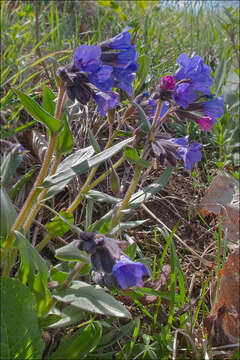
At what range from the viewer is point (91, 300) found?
1.40 metres

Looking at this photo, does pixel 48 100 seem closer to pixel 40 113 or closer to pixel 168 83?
pixel 40 113

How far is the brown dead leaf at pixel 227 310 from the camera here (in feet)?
5.13

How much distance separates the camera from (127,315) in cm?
135

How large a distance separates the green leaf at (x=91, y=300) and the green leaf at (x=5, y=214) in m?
0.31

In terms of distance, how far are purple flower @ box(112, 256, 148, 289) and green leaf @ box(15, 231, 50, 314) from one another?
0.90ft

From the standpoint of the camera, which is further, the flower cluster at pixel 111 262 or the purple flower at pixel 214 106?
the purple flower at pixel 214 106

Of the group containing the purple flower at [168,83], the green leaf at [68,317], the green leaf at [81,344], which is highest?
the purple flower at [168,83]

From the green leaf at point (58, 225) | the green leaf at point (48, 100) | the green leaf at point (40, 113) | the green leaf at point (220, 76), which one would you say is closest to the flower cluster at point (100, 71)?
the green leaf at point (40, 113)

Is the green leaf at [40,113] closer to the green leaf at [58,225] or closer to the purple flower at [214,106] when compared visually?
the green leaf at [58,225]

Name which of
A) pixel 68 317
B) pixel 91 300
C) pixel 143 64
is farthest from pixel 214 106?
pixel 68 317

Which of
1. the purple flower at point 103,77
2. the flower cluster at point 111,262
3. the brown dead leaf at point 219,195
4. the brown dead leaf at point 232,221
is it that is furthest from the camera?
the brown dead leaf at point 219,195

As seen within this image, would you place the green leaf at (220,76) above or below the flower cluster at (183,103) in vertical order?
below

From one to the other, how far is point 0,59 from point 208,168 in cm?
192

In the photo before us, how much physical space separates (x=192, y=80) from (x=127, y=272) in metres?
0.79
